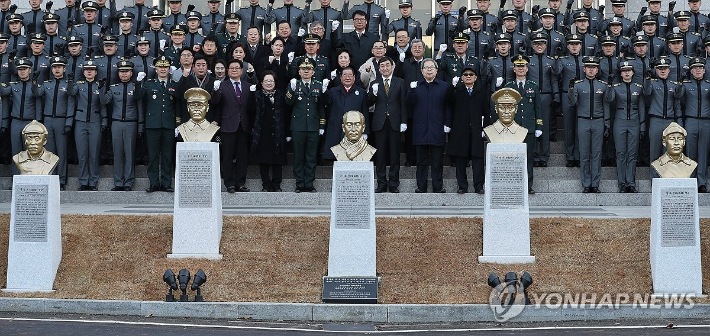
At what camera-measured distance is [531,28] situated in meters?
23.1

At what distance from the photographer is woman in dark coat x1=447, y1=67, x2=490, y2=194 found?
64.9 feet

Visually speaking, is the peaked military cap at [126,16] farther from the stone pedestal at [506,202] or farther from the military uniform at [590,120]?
the stone pedestal at [506,202]

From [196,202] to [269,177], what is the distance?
4.51m

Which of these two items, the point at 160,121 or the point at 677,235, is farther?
the point at 160,121

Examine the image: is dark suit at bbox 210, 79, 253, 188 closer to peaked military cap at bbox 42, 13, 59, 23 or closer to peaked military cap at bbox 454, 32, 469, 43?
peaked military cap at bbox 454, 32, 469, 43

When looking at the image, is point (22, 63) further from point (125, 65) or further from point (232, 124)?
point (232, 124)

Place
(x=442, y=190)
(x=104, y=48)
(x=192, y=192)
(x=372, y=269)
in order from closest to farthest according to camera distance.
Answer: (x=372, y=269) < (x=192, y=192) < (x=442, y=190) < (x=104, y=48)

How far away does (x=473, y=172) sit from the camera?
1991cm

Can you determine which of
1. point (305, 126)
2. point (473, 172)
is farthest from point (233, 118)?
point (473, 172)

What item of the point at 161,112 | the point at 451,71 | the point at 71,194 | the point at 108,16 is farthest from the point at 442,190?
the point at 108,16

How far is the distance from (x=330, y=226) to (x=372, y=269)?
88cm

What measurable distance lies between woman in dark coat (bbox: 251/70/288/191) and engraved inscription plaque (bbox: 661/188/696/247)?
7.33m

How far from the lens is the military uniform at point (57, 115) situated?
2092 cm

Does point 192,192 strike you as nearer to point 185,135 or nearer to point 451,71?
point 185,135
